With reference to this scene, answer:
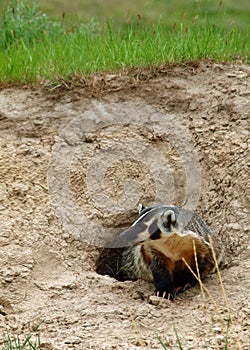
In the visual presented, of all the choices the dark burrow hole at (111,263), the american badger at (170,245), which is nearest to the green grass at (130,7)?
the dark burrow hole at (111,263)

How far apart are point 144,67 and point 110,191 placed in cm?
105

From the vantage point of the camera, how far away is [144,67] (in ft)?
19.1

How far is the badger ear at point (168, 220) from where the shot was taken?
14.9ft

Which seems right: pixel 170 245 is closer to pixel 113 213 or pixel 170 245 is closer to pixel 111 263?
pixel 113 213

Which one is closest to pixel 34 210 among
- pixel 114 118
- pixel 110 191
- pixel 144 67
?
pixel 110 191

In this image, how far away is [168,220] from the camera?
4.59 metres

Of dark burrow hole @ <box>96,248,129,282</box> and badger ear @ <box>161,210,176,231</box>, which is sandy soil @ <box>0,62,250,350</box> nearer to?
dark burrow hole @ <box>96,248,129,282</box>

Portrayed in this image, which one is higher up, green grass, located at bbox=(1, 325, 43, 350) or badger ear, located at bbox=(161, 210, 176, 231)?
badger ear, located at bbox=(161, 210, 176, 231)

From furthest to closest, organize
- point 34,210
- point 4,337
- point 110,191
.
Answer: point 110,191
point 34,210
point 4,337

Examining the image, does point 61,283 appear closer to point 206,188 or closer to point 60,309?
point 60,309

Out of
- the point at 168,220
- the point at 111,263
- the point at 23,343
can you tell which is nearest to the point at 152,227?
the point at 168,220

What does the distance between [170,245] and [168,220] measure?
23 centimetres

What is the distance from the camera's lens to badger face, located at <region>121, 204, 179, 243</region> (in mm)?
4566

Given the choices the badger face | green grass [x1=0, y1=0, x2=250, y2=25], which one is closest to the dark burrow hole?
the badger face
